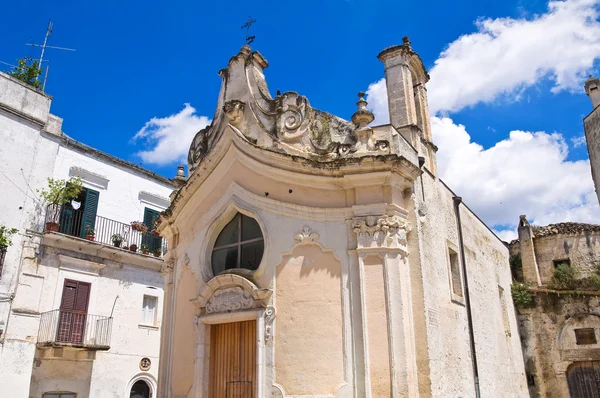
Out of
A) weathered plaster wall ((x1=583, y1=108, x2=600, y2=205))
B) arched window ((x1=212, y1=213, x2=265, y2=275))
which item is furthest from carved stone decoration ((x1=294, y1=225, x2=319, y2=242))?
weathered plaster wall ((x1=583, y1=108, x2=600, y2=205))

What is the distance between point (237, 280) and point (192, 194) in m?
2.75

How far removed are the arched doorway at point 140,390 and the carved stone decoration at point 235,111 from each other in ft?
39.1

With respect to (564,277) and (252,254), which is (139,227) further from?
(564,277)

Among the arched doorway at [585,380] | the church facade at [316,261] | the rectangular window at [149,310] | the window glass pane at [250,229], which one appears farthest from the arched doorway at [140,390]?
the arched doorway at [585,380]

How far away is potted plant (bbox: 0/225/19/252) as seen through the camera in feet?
47.2

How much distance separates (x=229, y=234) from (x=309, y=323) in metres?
2.70

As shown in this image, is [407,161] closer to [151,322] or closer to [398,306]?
[398,306]

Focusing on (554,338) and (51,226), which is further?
(554,338)

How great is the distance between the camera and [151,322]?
19.4m

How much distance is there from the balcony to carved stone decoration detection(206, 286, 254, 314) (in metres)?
8.36

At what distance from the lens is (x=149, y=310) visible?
64.1 ft

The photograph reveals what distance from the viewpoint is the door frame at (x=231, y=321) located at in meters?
8.62

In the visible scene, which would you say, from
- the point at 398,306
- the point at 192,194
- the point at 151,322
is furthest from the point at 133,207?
the point at 398,306

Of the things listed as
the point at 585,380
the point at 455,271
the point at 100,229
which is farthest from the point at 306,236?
the point at 585,380
